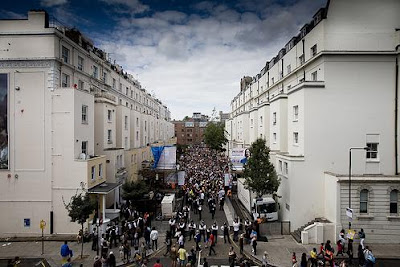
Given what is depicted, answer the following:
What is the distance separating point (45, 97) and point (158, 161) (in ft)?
56.7

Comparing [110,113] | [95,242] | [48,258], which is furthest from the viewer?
[110,113]

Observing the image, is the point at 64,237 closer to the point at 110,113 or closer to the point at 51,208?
the point at 51,208

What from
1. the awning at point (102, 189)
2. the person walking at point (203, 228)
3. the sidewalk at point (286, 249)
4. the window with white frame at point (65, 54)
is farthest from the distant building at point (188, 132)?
the sidewalk at point (286, 249)

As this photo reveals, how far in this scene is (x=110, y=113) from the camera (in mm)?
30656

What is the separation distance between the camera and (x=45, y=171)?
875 inches

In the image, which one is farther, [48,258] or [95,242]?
[95,242]

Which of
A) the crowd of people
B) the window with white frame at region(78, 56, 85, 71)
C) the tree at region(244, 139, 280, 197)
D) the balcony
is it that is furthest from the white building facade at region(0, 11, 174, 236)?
the crowd of people

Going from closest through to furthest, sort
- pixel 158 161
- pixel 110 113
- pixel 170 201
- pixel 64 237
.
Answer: pixel 64 237 < pixel 170 201 < pixel 110 113 < pixel 158 161

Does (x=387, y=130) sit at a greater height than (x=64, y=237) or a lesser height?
greater

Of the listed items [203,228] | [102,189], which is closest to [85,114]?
[102,189]

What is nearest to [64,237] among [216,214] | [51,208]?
[51,208]

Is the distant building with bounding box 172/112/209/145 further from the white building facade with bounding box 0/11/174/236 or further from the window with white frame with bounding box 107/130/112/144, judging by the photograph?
the white building facade with bounding box 0/11/174/236

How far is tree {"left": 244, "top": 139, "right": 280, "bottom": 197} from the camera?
2291cm

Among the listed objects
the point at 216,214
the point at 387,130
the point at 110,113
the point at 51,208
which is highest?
the point at 110,113
